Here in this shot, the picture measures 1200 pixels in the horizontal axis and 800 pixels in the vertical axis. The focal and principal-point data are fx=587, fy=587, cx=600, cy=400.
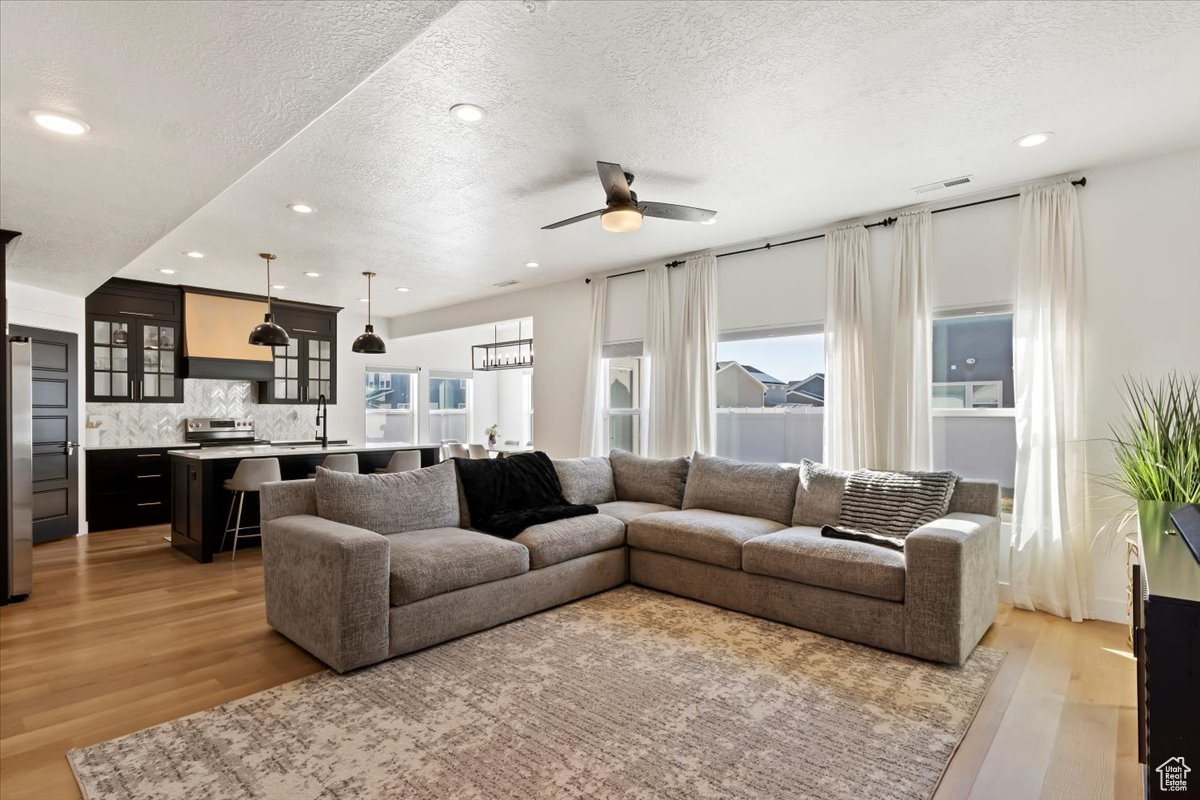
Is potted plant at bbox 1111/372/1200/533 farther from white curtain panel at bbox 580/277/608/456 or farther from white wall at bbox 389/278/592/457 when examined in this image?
white wall at bbox 389/278/592/457

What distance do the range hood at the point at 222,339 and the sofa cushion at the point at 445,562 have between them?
15.9 ft

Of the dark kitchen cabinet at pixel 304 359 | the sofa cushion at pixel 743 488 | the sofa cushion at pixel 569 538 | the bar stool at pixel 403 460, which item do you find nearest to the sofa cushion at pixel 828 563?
the sofa cushion at pixel 743 488

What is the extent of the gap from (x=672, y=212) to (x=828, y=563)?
85.7 inches

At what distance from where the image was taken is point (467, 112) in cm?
276

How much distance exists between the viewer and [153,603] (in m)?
3.84

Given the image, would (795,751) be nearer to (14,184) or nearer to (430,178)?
(430,178)

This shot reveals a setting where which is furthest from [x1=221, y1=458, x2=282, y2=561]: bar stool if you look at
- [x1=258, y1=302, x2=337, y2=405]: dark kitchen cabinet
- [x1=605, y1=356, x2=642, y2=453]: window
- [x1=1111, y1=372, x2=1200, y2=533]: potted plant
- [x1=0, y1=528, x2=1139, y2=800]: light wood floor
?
[x1=1111, y1=372, x2=1200, y2=533]: potted plant

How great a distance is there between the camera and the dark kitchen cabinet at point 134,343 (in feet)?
21.2

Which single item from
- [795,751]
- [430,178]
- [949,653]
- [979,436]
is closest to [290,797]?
[795,751]

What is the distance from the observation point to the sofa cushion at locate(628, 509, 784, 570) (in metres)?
3.68

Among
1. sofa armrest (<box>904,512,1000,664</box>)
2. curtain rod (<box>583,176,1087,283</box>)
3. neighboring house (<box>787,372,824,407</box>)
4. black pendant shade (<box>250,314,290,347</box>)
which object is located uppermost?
curtain rod (<box>583,176,1087,283</box>)

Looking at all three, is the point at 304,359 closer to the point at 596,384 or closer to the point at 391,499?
the point at 596,384

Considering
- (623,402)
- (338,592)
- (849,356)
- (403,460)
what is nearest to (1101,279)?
(849,356)

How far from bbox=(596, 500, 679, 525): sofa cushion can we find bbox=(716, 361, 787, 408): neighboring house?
4.27 feet
